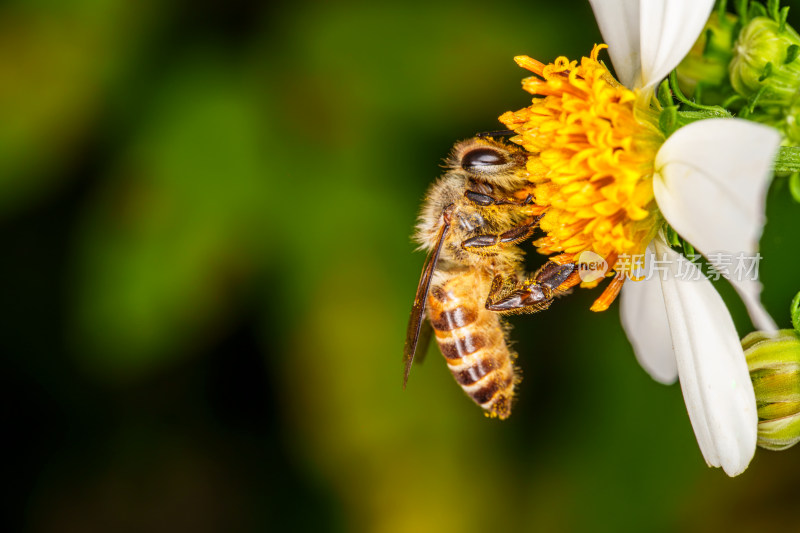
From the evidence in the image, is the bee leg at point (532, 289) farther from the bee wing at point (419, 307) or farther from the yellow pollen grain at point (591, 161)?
the bee wing at point (419, 307)

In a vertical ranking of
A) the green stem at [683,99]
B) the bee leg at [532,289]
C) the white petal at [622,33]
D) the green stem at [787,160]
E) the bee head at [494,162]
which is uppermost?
the white petal at [622,33]

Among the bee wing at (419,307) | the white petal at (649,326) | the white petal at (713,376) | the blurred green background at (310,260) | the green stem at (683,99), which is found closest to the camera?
the white petal at (713,376)

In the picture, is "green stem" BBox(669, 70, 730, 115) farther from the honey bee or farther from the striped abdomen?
the striped abdomen

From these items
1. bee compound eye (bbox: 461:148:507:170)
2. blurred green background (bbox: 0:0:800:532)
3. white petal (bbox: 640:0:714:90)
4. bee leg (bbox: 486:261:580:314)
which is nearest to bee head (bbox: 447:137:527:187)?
bee compound eye (bbox: 461:148:507:170)

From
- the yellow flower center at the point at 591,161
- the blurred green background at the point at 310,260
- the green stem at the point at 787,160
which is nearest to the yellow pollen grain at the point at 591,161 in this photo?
the yellow flower center at the point at 591,161

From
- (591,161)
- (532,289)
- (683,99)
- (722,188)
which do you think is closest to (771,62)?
(683,99)
